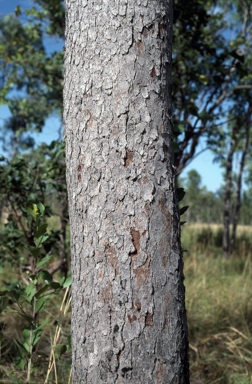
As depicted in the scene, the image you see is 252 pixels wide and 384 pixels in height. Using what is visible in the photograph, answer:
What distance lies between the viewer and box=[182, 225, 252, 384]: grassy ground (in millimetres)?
3414

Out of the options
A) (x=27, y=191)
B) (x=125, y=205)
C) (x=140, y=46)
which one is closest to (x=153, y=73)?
(x=140, y=46)

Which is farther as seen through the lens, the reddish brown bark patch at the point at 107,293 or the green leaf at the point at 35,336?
the green leaf at the point at 35,336

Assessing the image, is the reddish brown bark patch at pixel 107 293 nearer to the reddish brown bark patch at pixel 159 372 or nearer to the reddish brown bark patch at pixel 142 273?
the reddish brown bark patch at pixel 142 273

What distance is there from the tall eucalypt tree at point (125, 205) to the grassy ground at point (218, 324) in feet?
5.92

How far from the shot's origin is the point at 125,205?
148cm

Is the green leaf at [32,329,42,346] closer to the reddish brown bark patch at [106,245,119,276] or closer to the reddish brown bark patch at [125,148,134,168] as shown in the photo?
the reddish brown bark patch at [106,245,119,276]

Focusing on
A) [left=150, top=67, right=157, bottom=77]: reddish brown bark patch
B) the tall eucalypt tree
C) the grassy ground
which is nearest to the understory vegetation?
the grassy ground

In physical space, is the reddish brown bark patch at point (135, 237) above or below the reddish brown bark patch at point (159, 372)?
above

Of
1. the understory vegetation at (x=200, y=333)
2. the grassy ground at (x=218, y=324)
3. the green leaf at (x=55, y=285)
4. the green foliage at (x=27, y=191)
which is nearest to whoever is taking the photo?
the green leaf at (x=55, y=285)

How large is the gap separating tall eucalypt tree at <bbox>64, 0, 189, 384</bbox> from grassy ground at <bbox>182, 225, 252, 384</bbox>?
5.92 feet

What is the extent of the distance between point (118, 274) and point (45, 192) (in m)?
2.51

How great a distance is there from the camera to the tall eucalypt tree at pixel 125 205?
1463 mm

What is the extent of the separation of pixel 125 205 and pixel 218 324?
10.6ft

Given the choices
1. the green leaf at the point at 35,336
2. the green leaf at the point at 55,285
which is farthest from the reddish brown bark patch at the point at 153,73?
the green leaf at the point at 35,336
